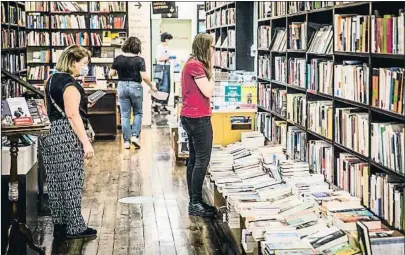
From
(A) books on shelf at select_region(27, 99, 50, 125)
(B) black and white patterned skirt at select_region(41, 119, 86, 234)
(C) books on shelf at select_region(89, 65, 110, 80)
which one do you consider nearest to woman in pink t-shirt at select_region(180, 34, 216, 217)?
(B) black and white patterned skirt at select_region(41, 119, 86, 234)

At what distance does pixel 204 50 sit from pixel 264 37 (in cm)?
165

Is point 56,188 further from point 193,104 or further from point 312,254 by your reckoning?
point 312,254

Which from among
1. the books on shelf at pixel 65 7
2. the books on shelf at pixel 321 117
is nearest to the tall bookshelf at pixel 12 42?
the books on shelf at pixel 65 7

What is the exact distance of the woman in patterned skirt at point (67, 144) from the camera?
511cm

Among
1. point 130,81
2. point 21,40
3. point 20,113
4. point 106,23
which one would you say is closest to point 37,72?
point 106,23

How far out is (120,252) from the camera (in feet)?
16.4

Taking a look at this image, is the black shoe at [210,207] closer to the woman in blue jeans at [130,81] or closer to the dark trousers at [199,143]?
the dark trousers at [199,143]

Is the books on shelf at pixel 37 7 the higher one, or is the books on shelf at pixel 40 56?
the books on shelf at pixel 37 7

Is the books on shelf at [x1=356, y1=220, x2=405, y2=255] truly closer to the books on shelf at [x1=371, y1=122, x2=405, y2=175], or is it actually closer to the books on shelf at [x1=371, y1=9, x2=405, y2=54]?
the books on shelf at [x1=371, y1=122, x2=405, y2=175]

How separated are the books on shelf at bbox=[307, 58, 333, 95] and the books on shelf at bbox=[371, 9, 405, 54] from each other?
887 mm

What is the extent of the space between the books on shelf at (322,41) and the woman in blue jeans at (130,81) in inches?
165

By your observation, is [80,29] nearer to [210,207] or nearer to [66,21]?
[66,21]

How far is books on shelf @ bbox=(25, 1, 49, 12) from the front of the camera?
40.2ft

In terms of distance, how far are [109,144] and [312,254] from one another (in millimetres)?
6781
